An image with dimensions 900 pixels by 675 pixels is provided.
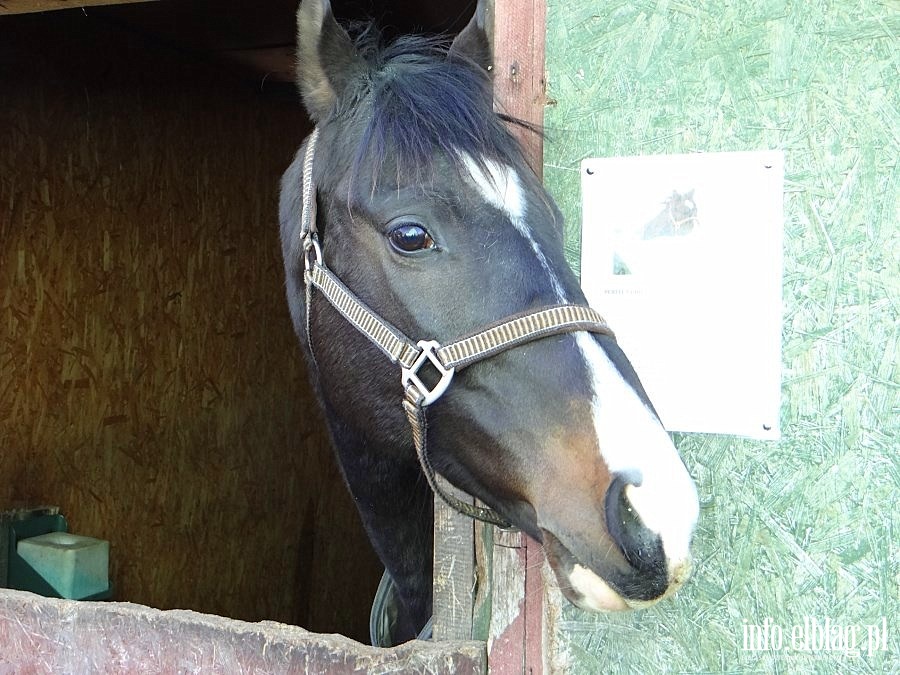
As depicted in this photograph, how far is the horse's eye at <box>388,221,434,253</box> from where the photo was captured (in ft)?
4.44

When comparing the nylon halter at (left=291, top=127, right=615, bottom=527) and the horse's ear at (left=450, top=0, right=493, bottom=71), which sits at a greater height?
the horse's ear at (left=450, top=0, right=493, bottom=71)

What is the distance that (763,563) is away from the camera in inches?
53.2

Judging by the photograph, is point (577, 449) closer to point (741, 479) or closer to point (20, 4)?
point (741, 479)

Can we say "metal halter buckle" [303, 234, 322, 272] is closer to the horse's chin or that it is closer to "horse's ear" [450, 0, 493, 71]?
"horse's ear" [450, 0, 493, 71]

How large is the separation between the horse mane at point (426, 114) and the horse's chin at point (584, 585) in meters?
0.71

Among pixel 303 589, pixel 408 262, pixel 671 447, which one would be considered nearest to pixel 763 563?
pixel 671 447

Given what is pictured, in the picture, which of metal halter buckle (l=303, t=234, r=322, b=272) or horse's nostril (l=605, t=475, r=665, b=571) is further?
metal halter buckle (l=303, t=234, r=322, b=272)

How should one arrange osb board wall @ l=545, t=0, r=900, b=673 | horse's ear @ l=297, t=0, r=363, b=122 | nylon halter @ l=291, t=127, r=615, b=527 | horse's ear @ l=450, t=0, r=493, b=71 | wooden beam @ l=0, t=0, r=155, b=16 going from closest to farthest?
nylon halter @ l=291, t=127, r=615, b=527, osb board wall @ l=545, t=0, r=900, b=673, horse's ear @ l=297, t=0, r=363, b=122, horse's ear @ l=450, t=0, r=493, b=71, wooden beam @ l=0, t=0, r=155, b=16

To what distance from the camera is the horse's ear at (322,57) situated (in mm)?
1532

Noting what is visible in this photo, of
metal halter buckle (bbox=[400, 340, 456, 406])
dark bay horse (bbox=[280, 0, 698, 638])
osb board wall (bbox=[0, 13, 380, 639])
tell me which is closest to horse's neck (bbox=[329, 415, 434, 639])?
dark bay horse (bbox=[280, 0, 698, 638])

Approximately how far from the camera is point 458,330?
50.6 inches

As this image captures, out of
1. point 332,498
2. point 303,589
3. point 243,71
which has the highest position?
point 243,71

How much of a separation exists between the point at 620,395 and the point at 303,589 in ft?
14.4

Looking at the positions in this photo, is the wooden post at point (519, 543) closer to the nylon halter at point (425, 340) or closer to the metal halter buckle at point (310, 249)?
the nylon halter at point (425, 340)
